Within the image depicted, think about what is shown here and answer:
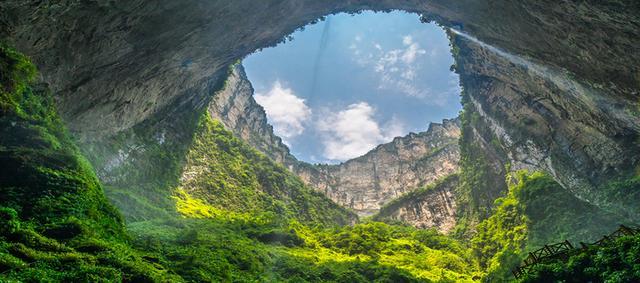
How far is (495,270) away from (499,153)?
672 inches

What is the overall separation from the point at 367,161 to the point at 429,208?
34.5 metres

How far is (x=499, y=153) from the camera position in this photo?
37438 millimetres

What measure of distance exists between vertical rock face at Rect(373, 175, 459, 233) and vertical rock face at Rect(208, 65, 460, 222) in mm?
14521

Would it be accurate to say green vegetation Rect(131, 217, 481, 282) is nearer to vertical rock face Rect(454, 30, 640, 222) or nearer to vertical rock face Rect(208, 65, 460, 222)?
vertical rock face Rect(454, 30, 640, 222)

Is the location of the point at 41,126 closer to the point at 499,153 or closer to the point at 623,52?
the point at 623,52

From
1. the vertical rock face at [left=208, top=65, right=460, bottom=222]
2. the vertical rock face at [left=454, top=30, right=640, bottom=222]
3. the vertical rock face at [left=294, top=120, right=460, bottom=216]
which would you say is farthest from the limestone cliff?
the vertical rock face at [left=294, top=120, right=460, bottom=216]

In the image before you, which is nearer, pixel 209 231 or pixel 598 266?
pixel 598 266

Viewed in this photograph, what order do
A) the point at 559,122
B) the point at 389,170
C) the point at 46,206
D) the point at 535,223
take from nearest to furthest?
the point at 46,206
the point at 559,122
the point at 535,223
the point at 389,170

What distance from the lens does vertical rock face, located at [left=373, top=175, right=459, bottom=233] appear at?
6365 centimetres

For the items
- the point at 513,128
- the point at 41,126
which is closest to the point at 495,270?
the point at 513,128

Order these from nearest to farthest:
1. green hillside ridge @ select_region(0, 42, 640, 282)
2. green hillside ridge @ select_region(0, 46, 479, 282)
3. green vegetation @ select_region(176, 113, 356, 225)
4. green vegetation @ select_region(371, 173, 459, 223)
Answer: green hillside ridge @ select_region(0, 46, 479, 282) < green hillside ridge @ select_region(0, 42, 640, 282) < green vegetation @ select_region(176, 113, 356, 225) < green vegetation @ select_region(371, 173, 459, 223)

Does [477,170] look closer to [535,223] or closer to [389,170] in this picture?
[535,223]

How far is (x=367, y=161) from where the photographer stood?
3922 inches

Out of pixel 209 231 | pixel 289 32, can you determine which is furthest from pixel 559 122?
pixel 209 231
